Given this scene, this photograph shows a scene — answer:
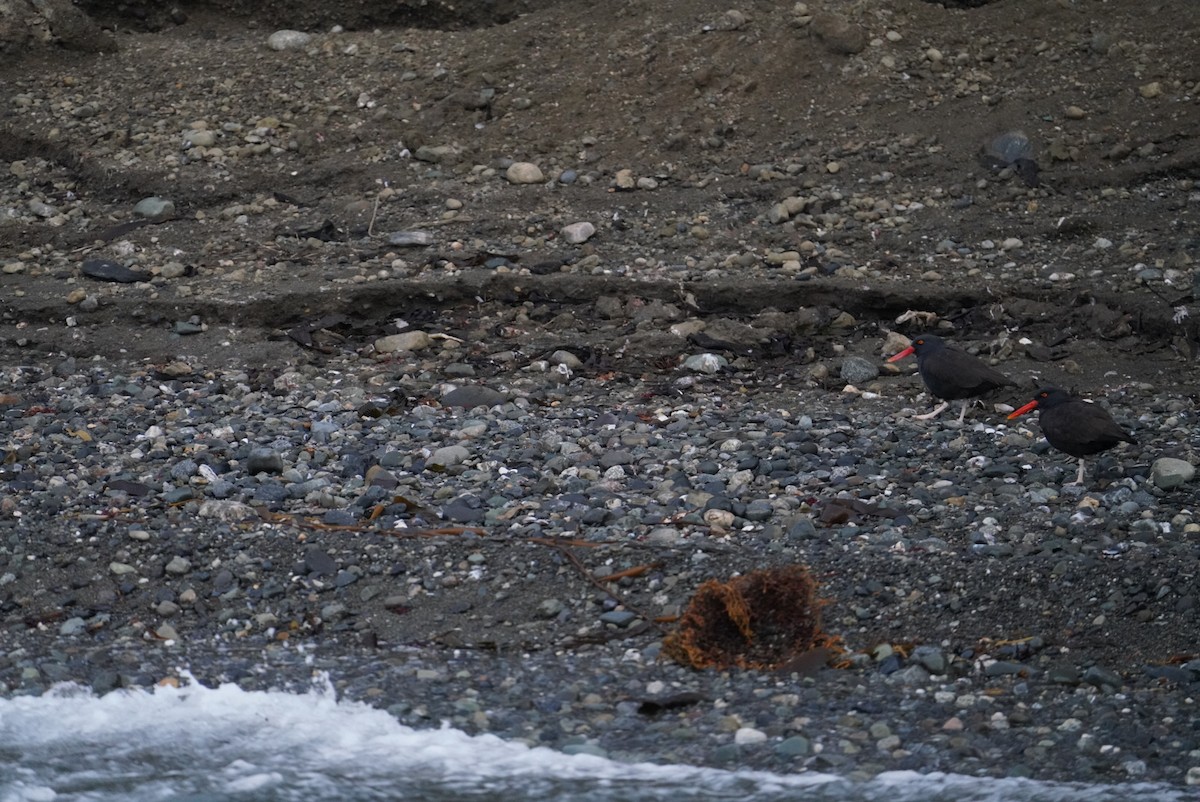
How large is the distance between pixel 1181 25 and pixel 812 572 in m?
6.27

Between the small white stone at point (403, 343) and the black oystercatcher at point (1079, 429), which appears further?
the small white stone at point (403, 343)

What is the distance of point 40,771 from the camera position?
3705 mm

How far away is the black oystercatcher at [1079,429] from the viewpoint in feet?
15.8

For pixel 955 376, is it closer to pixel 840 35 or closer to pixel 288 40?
pixel 840 35

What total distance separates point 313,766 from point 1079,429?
3134 millimetres

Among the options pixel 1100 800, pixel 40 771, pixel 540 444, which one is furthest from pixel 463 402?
pixel 1100 800

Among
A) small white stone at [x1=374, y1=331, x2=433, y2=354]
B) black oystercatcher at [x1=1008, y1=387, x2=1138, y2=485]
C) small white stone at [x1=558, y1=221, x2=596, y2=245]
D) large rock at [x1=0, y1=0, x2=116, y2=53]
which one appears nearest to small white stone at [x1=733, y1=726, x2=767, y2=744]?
black oystercatcher at [x1=1008, y1=387, x2=1138, y2=485]

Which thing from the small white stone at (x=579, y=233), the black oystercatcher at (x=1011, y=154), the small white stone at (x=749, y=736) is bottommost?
the small white stone at (x=749, y=736)

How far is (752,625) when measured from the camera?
13.0 ft

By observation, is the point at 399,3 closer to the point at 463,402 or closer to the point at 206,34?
the point at 206,34

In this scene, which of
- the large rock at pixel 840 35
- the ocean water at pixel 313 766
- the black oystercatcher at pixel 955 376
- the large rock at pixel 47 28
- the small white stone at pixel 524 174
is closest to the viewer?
the ocean water at pixel 313 766

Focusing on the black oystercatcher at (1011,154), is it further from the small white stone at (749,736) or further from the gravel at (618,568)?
the small white stone at (749,736)

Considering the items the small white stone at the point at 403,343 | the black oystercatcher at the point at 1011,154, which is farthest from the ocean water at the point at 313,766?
the black oystercatcher at the point at 1011,154

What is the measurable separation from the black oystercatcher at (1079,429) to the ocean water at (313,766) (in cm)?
182
